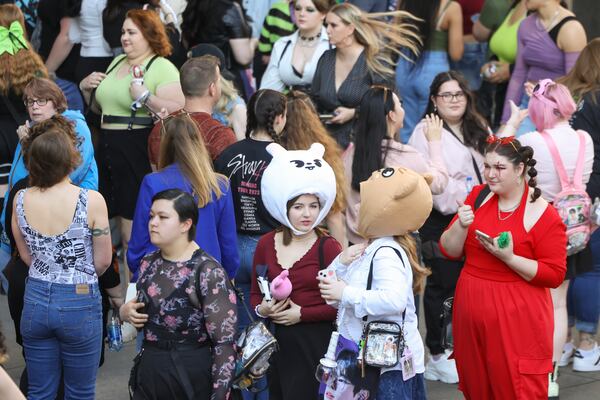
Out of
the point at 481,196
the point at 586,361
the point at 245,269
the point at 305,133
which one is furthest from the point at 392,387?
the point at 586,361

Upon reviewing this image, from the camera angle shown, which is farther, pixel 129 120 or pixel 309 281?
pixel 129 120

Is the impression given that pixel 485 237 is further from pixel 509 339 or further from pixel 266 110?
pixel 266 110

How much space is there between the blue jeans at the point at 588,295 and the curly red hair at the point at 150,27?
3413 millimetres

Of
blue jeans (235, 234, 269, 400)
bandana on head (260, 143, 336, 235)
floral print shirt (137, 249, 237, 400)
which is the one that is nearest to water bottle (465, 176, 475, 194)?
blue jeans (235, 234, 269, 400)

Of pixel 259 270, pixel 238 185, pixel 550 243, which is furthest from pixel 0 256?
pixel 550 243

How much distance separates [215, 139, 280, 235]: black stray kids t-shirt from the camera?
245 inches

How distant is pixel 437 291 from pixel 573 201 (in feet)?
3.59

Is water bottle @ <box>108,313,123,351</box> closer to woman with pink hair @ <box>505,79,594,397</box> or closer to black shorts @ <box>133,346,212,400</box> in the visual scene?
black shorts @ <box>133,346,212,400</box>

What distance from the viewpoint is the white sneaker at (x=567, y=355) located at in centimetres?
754

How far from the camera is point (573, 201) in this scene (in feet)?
21.7

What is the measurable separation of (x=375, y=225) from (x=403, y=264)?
0.73ft

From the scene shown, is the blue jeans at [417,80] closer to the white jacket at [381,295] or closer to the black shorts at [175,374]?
the white jacket at [381,295]

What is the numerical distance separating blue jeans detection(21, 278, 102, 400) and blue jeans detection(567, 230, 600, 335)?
11.2 feet

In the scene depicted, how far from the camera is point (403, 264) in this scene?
4.96 metres
